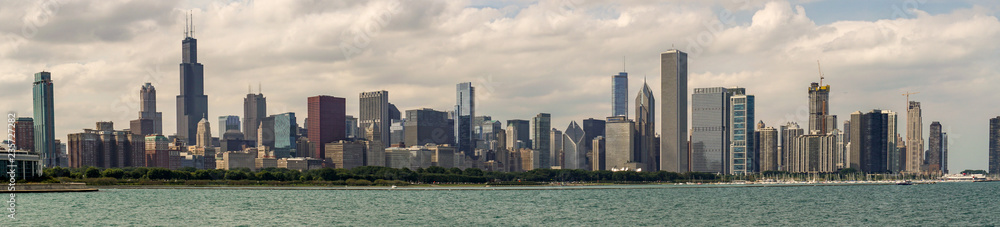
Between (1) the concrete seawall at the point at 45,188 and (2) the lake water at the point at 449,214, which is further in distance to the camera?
(1) the concrete seawall at the point at 45,188

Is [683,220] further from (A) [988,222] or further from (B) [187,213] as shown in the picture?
(B) [187,213]

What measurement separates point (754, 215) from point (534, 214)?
3005 cm

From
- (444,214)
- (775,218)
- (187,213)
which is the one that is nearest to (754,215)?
(775,218)

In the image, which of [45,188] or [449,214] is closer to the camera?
[449,214]

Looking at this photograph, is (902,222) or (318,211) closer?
(902,222)

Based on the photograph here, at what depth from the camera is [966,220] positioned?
401 ft

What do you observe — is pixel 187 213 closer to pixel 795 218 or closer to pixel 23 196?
pixel 23 196

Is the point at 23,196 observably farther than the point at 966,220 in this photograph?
Yes

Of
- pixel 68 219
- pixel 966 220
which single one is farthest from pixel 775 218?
pixel 68 219

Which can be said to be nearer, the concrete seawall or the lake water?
the lake water

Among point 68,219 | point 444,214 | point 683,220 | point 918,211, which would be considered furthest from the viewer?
point 918,211

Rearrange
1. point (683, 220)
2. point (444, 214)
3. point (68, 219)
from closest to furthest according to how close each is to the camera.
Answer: point (68, 219)
point (683, 220)
point (444, 214)

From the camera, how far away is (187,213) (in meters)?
120

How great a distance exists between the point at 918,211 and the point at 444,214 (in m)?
73.2
